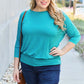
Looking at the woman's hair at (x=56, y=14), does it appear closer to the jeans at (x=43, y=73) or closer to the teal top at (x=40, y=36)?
the teal top at (x=40, y=36)

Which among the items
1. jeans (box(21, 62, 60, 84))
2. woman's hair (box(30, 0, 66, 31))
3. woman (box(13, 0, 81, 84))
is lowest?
jeans (box(21, 62, 60, 84))

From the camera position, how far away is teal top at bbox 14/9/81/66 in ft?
8.46

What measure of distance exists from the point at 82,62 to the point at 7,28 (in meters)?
2.14

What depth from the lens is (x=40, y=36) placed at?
2.57 metres

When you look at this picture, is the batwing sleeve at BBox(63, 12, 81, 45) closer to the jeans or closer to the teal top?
the teal top

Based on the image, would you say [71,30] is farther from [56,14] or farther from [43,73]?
[43,73]

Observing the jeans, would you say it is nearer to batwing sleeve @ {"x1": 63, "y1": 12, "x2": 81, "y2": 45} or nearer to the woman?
the woman

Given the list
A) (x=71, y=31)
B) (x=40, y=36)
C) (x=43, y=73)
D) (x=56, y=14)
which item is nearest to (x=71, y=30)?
(x=71, y=31)

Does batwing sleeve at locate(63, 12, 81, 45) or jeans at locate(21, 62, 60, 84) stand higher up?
batwing sleeve at locate(63, 12, 81, 45)

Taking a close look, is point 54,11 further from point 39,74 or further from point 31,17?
point 39,74

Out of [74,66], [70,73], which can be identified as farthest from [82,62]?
[70,73]

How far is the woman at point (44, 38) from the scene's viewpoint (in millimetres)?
2586

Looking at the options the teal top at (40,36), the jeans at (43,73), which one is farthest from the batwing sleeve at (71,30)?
the jeans at (43,73)

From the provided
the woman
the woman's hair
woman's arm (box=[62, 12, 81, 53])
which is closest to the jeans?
the woman
